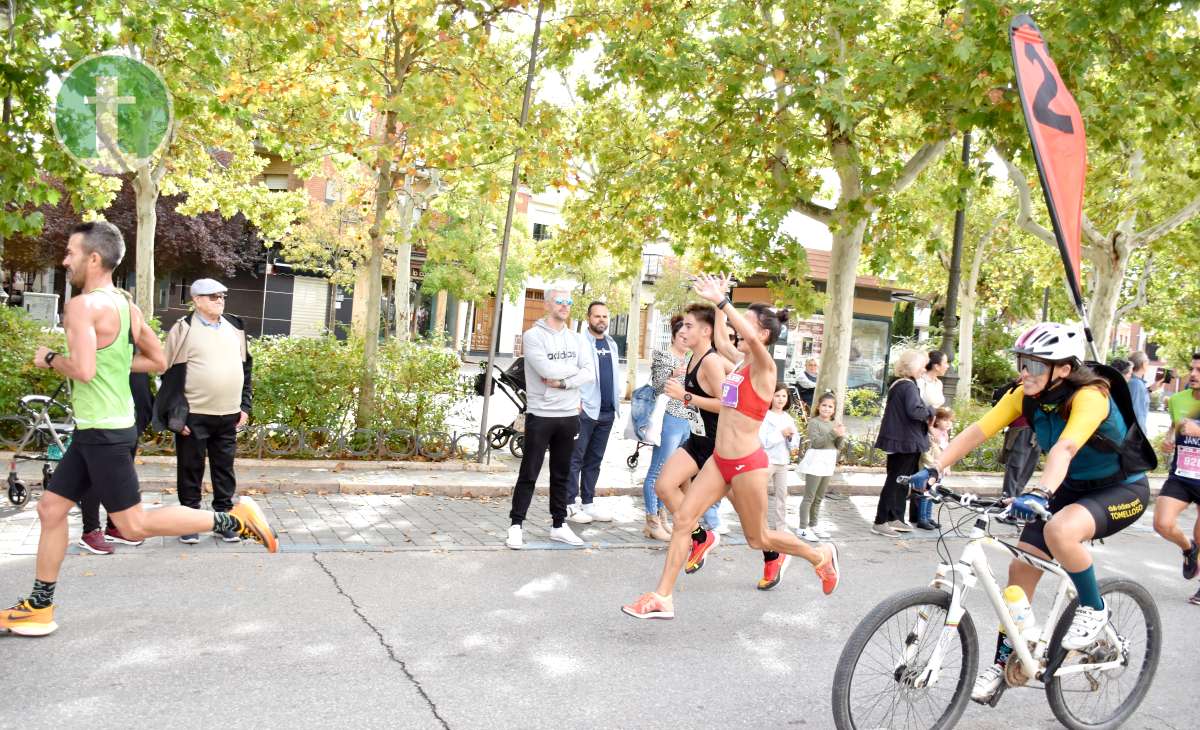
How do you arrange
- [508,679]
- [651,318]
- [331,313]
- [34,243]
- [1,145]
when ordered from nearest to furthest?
[508,679] → [1,145] → [34,243] → [331,313] → [651,318]

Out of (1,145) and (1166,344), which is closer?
(1,145)

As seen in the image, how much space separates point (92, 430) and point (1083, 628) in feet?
14.4

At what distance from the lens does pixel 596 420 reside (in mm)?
8000

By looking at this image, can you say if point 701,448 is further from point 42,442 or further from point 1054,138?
point 42,442

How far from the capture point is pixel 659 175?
11961 millimetres

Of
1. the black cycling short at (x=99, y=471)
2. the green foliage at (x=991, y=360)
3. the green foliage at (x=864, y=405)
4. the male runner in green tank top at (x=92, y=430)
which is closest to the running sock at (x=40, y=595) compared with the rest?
the male runner in green tank top at (x=92, y=430)

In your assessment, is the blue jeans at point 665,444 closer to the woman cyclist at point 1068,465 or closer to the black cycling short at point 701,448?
the black cycling short at point 701,448

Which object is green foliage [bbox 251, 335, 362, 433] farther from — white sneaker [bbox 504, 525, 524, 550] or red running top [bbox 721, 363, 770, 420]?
red running top [bbox 721, 363, 770, 420]

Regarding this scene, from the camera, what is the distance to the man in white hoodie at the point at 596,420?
7.92 meters

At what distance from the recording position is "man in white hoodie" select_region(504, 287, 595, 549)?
6953mm

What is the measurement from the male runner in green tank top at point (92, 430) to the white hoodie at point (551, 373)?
2.98 m

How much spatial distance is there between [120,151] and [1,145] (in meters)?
1.47

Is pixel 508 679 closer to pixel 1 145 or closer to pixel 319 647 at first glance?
pixel 319 647

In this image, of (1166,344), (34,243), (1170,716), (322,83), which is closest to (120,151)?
(322,83)
